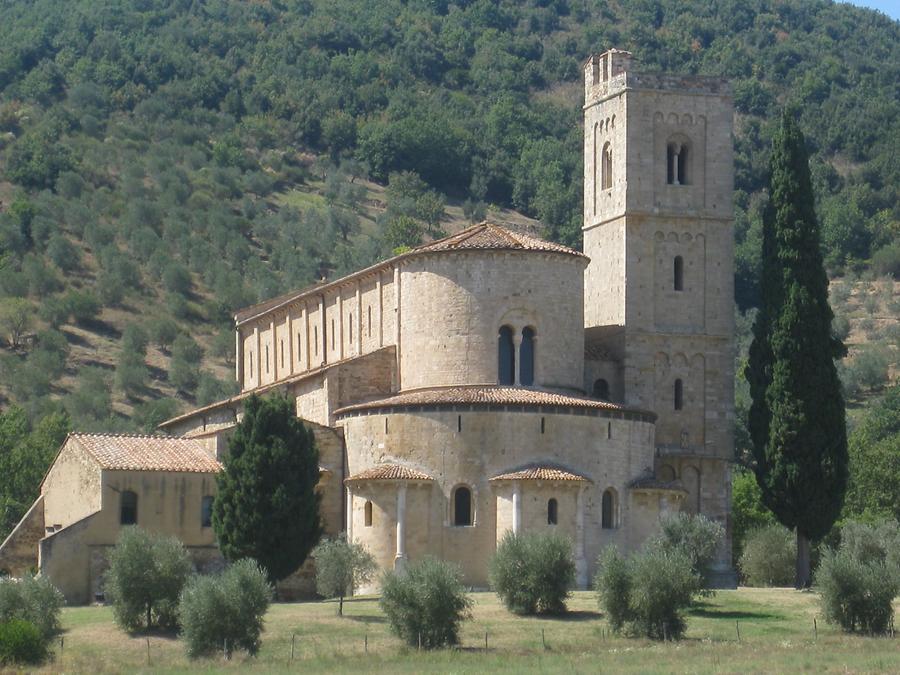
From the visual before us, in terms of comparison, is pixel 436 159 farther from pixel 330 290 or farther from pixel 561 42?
pixel 330 290

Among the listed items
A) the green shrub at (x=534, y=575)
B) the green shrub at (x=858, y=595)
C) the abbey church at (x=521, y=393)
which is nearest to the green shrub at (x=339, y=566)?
the abbey church at (x=521, y=393)

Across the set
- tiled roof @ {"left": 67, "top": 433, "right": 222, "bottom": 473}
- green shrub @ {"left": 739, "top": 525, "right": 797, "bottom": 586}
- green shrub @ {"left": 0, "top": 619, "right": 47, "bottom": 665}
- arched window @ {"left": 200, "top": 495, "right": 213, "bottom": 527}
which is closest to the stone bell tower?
green shrub @ {"left": 739, "top": 525, "right": 797, "bottom": 586}

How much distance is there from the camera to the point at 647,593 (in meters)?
50.5

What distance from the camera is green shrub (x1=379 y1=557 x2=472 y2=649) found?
49.2 metres

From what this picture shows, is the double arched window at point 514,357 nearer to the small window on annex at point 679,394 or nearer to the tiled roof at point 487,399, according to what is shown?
the tiled roof at point 487,399

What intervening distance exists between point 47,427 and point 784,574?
33301 millimetres

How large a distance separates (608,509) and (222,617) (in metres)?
14.8

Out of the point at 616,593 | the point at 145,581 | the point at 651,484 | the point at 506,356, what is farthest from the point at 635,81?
the point at 145,581

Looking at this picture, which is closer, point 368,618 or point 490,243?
point 368,618

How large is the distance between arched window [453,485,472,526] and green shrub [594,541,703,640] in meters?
7.18

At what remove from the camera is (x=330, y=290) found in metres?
70.6

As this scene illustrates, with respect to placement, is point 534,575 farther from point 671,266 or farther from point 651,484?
point 671,266

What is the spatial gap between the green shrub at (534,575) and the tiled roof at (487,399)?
5645 millimetres

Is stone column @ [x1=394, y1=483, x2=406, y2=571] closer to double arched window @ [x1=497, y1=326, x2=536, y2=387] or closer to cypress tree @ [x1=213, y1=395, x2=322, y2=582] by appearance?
cypress tree @ [x1=213, y1=395, x2=322, y2=582]
